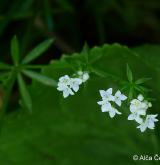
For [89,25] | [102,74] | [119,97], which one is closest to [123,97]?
[119,97]

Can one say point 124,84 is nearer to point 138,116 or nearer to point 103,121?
point 138,116

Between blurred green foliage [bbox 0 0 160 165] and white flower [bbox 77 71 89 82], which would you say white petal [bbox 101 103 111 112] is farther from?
blurred green foliage [bbox 0 0 160 165]

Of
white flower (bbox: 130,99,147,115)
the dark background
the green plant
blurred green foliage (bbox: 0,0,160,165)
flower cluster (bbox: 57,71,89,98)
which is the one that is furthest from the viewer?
the dark background

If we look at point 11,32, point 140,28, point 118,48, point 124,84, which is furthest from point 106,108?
point 140,28

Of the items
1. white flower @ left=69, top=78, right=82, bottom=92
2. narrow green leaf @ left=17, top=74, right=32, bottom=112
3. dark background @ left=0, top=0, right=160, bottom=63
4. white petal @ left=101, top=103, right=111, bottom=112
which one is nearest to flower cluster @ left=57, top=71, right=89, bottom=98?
white flower @ left=69, top=78, right=82, bottom=92

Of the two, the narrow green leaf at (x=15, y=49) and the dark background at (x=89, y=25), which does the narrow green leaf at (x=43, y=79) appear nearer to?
the narrow green leaf at (x=15, y=49)

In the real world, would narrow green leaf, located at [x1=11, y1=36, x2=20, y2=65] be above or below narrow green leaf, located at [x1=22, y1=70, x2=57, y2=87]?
above

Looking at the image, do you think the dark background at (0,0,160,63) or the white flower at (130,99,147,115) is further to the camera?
the dark background at (0,0,160,63)

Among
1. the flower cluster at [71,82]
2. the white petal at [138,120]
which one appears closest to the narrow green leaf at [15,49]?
the flower cluster at [71,82]
